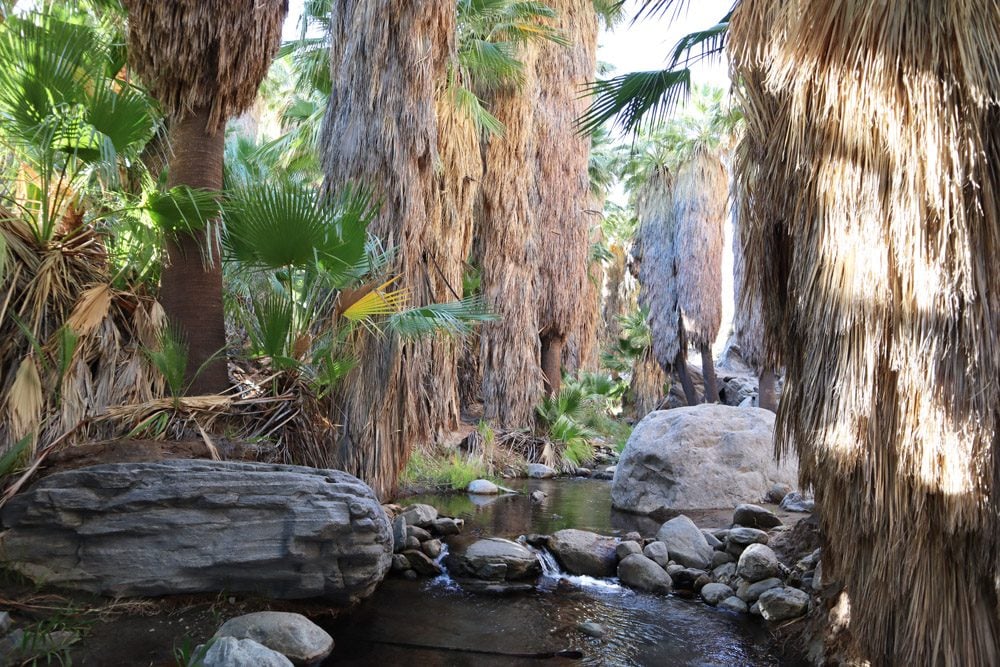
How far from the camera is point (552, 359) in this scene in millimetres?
15219

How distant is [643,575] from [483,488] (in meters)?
4.94

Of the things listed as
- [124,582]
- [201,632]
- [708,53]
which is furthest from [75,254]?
[708,53]

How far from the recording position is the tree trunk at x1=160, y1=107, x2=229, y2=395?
5398 mm

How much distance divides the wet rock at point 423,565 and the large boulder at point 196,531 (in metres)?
1.32

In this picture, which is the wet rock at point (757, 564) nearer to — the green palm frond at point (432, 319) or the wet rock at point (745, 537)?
the wet rock at point (745, 537)

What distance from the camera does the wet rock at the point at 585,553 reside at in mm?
6188

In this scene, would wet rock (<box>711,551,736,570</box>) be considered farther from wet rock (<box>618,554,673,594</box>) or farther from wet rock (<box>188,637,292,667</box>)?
wet rock (<box>188,637,292,667</box>)

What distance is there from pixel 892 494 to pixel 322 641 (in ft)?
10.6

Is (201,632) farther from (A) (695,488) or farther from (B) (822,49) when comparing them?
(A) (695,488)

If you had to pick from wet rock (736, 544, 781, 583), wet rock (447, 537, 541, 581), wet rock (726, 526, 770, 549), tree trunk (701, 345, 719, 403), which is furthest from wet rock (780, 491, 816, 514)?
tree trunk (701, 345, 719, 403)

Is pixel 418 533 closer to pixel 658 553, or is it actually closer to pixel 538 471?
pixel 658 553

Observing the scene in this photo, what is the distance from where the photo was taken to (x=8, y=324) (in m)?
4.65

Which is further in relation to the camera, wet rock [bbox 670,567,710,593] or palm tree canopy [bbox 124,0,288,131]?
wet rock [bbox 670,567,710,593]

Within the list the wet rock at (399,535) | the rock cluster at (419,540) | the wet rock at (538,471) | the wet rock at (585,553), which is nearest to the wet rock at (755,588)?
the wet rock at (585,553)
